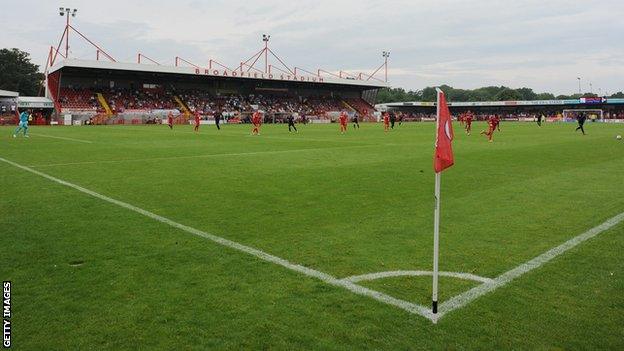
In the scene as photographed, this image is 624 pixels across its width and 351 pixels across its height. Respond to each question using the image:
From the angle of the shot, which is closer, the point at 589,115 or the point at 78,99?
the point at 78,99

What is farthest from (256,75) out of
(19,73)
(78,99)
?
(19,73)

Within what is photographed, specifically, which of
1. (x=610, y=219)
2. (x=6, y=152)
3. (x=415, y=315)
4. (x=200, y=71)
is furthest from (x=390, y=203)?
(x=200, y=71)

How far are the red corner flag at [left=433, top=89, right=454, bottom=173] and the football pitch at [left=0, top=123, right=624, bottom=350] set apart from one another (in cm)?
134

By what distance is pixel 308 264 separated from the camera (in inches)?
237

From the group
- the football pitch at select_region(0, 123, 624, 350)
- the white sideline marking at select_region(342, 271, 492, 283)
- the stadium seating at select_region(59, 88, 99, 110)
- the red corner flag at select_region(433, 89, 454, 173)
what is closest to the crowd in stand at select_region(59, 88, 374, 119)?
the stadium seating at select_region(59, 88, 99, 110)

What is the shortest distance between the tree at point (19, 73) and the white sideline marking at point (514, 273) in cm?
11220

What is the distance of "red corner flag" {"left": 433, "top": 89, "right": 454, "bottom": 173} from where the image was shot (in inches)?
189

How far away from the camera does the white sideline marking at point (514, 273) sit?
4.87 meters

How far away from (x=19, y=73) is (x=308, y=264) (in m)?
117

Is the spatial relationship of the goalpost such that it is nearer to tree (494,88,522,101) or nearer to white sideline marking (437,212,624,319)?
tree (494,88,522,101)

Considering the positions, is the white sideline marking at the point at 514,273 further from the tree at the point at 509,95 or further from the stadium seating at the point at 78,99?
the tree at the point at 509,95

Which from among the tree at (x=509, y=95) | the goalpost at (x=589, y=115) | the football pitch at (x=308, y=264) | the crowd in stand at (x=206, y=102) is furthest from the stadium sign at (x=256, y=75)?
the tree at (x=509, y=95)

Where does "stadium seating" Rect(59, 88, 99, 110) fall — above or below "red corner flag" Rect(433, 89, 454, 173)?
above

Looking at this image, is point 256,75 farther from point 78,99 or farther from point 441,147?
point 441,147
